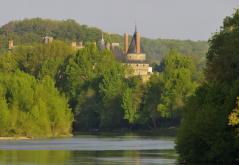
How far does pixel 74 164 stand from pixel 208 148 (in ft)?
24.8

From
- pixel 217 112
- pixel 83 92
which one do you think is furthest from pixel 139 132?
pixel 217 112

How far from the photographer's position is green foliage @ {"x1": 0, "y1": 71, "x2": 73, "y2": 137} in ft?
344

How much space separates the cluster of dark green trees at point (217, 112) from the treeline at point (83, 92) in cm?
4867

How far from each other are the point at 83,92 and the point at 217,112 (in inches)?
3213

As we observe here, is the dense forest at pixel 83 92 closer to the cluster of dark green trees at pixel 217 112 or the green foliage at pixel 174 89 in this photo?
the green foliage at pixel 174 89

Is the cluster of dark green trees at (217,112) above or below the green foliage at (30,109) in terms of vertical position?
above

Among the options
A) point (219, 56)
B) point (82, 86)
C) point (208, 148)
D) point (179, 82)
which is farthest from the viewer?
point (82, 86)

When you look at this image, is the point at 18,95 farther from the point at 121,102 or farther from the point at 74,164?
the point at 74,164

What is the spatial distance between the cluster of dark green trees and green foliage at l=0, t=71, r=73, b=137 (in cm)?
4757

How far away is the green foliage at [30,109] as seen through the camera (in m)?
105

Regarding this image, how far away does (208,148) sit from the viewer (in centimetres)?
5309

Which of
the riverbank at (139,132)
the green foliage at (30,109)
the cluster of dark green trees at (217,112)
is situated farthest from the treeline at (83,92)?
the cluster of dark green trees at (217,112)

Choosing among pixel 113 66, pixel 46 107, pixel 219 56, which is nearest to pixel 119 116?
pixel 113 66

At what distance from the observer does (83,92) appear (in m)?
133
